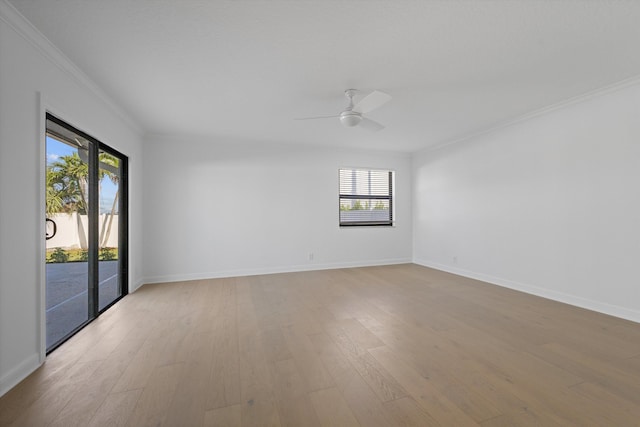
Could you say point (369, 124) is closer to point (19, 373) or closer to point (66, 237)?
point (66, 237)

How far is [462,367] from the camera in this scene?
1908 millimetres

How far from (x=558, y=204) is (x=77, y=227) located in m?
5.42

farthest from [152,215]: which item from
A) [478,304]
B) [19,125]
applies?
[478,304]

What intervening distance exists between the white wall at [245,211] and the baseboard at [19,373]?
2.50 metres

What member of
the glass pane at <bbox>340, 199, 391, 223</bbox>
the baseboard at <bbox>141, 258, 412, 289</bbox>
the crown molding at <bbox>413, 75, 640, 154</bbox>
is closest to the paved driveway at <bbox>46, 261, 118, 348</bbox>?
the baseboard at <bbox>141, 258, 412, 289</bbox>

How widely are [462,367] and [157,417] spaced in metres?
1.97

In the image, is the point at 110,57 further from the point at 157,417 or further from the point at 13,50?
the point at 157,417

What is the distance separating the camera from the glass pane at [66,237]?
230cm

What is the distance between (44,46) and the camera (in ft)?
6.49

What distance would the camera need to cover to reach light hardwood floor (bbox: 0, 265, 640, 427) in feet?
4.83

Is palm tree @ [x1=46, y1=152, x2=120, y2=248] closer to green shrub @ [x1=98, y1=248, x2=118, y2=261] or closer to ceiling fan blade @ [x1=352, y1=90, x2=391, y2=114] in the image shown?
green shrub @ [x1=98, y1=248, x2=118, y2=261]

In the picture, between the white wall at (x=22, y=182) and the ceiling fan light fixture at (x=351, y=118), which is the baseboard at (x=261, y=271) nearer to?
the white wall at (x=22, y=182)

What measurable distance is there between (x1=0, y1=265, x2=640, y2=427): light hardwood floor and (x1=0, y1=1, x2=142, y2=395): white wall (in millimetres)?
279

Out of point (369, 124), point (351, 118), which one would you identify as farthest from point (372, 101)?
point (369, 124)
